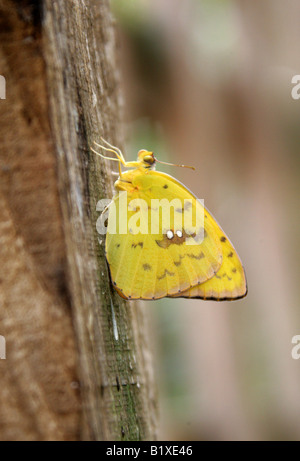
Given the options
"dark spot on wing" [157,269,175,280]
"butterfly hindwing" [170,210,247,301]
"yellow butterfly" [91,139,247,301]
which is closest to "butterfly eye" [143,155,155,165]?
"yellow butterfly" [91,139,247,301]

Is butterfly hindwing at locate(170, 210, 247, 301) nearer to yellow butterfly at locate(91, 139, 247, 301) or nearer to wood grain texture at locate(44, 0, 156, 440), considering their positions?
yellow butterfly at locate(91, 139, 247, 301)

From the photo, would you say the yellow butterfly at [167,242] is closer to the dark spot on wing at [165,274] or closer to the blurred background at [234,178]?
the dark spot on wing at [165,274]

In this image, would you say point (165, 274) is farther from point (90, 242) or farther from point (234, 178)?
point (234, 178)

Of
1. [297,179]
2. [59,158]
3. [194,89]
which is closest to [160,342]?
[297,179]

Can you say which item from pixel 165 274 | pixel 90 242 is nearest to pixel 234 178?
pixel 165 274

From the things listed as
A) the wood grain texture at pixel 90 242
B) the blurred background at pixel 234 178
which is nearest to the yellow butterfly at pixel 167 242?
the wood grain texture at pixel 90 242

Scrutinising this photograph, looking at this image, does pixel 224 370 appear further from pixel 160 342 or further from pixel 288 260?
pixel 288 260
